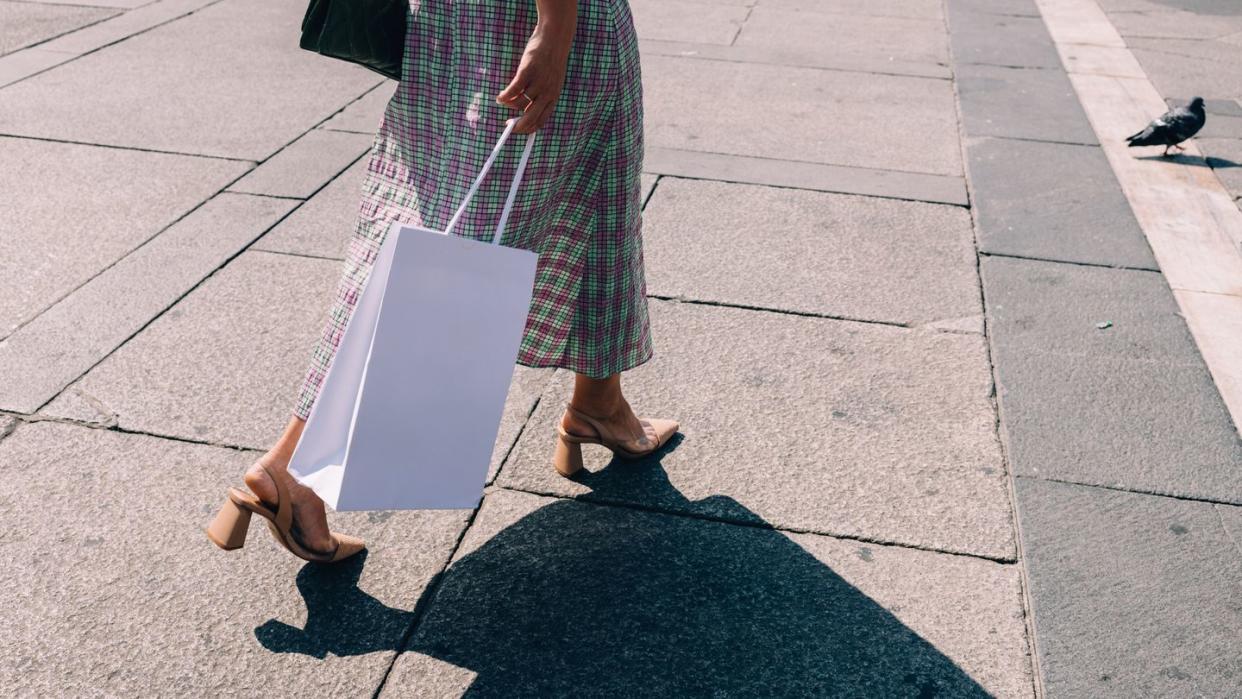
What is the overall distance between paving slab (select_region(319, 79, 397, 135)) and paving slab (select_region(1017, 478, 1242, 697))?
3781 millimetres

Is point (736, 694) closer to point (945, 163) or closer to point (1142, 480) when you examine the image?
point (1142, 480)

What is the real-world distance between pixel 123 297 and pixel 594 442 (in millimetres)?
1885

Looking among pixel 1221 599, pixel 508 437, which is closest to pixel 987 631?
pixel 1221 599

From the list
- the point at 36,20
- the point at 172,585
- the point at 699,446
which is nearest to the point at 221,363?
the point at 172,585

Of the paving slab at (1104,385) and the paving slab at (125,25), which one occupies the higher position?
the paving slab at (125,25)

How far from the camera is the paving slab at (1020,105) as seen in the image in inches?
238

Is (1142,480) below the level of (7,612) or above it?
below

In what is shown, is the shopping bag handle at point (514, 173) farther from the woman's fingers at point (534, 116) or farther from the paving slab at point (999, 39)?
the paving slab at point (999, 39)

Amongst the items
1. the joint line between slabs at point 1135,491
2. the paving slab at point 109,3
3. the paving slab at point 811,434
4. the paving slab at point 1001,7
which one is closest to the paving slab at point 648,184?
the paving slab at point 811,434

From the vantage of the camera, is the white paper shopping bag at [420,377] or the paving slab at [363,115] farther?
the paving slab at [363,115]

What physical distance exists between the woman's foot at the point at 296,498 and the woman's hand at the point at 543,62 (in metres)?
0.91

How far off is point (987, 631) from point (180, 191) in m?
3.73

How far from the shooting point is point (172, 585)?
2.63 m

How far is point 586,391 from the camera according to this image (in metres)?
3.00
